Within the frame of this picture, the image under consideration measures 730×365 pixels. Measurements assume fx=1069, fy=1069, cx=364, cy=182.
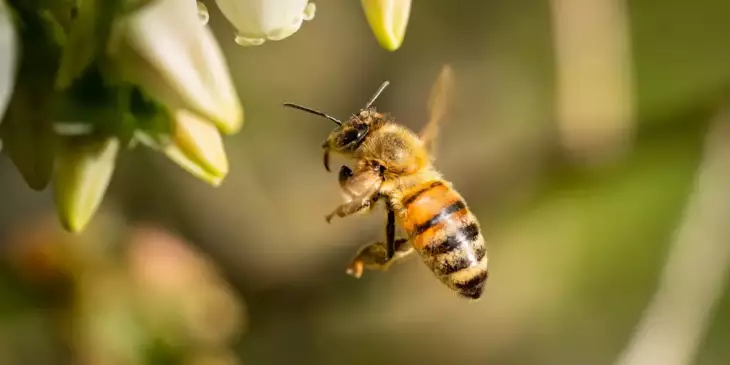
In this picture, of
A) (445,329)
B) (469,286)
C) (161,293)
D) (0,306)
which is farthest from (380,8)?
(445,329)

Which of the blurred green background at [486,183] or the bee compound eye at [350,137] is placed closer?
the bee compound eye at [350,137]

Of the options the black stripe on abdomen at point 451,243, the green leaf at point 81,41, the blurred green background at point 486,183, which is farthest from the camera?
the blurred green background at point 486,183

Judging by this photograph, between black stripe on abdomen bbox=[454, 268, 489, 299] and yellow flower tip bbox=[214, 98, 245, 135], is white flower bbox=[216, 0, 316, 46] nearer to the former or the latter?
yellow flower tip bbox=[214, 98, 245, 135]

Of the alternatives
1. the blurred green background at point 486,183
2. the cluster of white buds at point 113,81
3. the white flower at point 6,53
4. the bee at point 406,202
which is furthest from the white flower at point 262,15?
the blurred green background at point 486,183

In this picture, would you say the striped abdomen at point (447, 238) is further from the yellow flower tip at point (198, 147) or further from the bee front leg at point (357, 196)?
the yellow flower tip at point (198, 147)

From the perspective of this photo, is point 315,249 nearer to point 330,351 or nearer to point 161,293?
point 330,351
